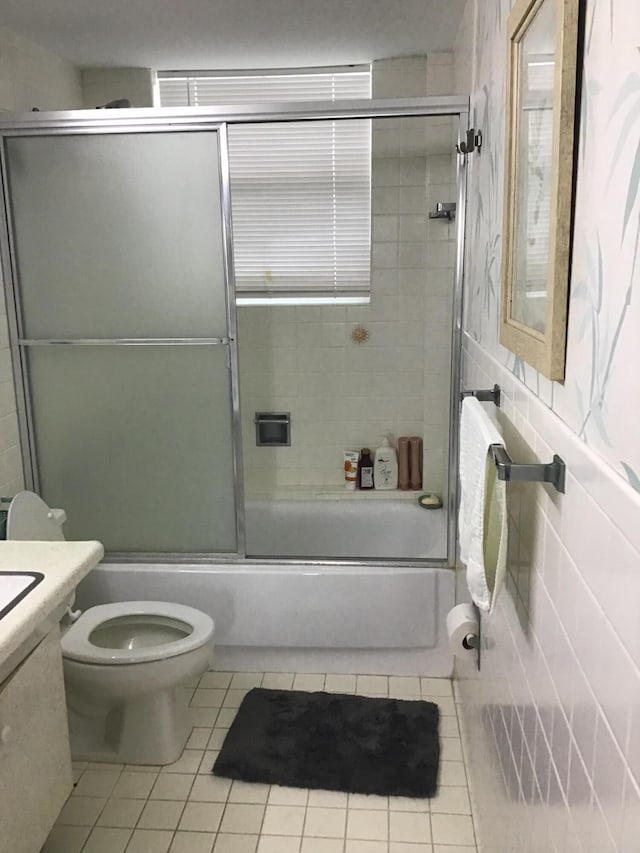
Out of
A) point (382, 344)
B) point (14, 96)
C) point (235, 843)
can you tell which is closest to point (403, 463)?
point (382, 344)

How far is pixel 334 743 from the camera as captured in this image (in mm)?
2264

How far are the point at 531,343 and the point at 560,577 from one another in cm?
39

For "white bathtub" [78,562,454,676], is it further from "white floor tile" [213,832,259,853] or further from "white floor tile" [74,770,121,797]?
"white floor tile" [213,832,259,853]

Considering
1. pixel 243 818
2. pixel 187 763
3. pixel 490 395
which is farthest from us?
pixel 187 763

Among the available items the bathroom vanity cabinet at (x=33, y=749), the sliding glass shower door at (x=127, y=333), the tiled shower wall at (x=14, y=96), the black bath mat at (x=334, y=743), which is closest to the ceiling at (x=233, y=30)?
the tiled shower wall at (x=14, y=96)

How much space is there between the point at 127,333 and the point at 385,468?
50.8 inches

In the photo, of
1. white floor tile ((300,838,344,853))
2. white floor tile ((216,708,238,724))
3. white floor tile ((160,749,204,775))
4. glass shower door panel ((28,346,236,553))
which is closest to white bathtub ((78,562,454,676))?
glass shower door panel ((28,346,236,553))

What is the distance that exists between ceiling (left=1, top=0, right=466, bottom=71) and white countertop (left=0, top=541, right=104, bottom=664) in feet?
5.92

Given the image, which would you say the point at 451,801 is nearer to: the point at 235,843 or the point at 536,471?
the point at 235,843

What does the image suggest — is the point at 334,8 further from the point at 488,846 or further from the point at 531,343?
the point at 488,846

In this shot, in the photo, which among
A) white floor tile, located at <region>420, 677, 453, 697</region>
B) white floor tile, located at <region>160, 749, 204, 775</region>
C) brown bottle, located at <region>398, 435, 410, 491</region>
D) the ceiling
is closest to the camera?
white floor tile, located at <region>160, 749, 204, 775</region>

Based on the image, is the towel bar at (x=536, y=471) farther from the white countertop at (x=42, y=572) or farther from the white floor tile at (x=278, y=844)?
the white floor tile at (x=278, y=844)

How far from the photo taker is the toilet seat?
6.89ft

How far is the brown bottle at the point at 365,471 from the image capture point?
3250 mm
